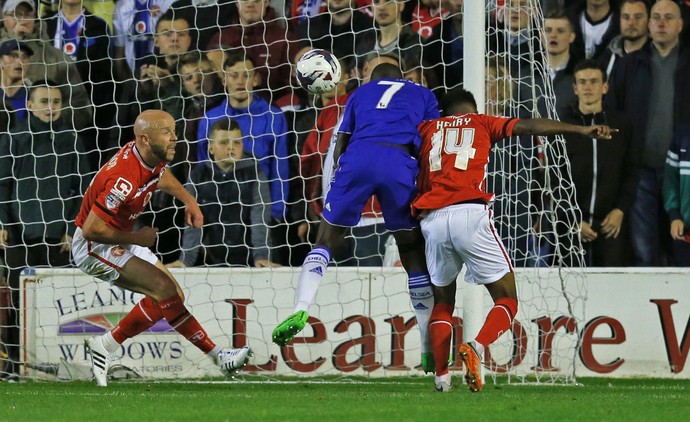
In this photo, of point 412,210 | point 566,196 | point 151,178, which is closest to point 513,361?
point 566,196

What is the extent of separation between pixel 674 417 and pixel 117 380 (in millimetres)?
5142

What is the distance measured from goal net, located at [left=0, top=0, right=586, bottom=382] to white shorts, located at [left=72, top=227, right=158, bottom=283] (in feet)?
4.30

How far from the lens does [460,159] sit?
7.00 meters

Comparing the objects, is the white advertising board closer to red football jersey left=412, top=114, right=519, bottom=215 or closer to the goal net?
the goal net

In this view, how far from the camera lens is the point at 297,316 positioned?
22.2 ft

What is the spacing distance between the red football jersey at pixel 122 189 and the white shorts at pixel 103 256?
14 centimetres

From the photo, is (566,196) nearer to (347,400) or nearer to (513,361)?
(513,361)

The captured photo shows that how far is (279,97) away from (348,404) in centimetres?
525

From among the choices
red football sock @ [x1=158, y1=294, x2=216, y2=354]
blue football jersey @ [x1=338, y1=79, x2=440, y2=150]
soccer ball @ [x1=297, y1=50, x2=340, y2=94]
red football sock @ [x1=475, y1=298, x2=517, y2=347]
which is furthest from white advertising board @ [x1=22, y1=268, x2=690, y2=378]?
red football sock @ [x1=475, y1=298, x2=517, y2=347]

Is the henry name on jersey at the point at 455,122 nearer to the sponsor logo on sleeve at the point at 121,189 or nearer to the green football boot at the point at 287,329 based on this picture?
the green football boot at the point at 287,329

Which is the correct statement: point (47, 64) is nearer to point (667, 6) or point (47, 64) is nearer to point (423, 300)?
point (423, 300)

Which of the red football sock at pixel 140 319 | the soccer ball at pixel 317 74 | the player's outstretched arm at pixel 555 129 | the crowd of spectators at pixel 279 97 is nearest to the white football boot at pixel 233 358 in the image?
the red football sock at pixel 140 319

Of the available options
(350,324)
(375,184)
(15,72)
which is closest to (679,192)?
(350,324)

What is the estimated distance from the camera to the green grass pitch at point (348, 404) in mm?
5242
